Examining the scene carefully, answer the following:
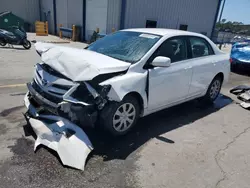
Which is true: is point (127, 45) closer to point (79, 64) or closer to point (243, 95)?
point (79, 64)

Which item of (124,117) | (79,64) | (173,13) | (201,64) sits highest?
(173,13)

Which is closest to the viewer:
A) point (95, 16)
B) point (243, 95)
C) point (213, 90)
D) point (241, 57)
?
point (213, 90)

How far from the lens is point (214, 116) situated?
4.69 metres

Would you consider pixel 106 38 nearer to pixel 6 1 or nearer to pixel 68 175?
pixel 68 175

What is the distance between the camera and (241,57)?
9.68 meters

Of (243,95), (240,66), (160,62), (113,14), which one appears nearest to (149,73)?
(160,62)

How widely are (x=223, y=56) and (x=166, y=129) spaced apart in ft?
8.66

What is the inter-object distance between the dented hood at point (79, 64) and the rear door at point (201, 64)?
5.86 ft

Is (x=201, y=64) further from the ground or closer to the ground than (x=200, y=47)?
closer to the ground

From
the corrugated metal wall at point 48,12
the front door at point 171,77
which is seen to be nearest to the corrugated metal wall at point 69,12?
the corrugated metal wall at point 48,12

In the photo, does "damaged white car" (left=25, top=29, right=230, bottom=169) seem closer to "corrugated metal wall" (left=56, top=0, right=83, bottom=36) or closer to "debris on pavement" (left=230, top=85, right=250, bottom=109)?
"debris on pavement" (left=230, top=85, right=250, bottom=109)

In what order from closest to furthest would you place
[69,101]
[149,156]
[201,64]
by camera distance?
[69,101]
[149,156]
[201,64]

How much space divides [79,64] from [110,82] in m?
0.50

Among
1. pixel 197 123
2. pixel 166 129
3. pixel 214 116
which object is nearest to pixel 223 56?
pixel 214 116
